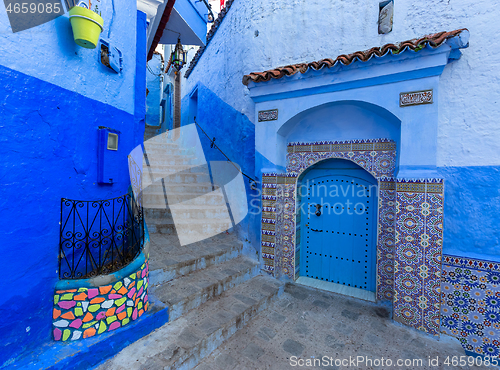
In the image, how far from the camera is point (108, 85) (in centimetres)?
278

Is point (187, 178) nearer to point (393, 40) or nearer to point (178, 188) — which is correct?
point (178, 188)

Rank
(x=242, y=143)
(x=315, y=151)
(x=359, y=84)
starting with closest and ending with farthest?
(x=359, y=84) → (x=315, y=151) → (x=242, y=143)

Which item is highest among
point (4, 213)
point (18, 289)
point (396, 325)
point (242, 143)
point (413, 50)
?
point (413, 50)

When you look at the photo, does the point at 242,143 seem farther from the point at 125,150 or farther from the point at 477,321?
the point at 477,321

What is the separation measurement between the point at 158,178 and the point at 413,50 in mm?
5102

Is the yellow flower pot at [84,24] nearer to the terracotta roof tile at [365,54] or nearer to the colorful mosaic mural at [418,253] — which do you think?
the terracotta roof tile at [365,54]

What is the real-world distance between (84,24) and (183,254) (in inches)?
119

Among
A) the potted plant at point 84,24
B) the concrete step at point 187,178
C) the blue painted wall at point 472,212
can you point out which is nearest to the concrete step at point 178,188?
the concrete step at point 187,178

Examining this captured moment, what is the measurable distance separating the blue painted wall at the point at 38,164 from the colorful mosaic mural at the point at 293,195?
8.75 ft

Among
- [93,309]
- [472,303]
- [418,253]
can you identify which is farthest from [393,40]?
[93,309]

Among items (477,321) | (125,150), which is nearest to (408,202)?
(477,321)

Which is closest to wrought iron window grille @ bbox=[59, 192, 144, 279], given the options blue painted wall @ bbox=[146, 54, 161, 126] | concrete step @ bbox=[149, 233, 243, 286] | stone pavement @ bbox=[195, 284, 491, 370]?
concrete step @ bbox=[149, 233, 243, 286]

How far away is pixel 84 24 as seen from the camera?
218 centimetres

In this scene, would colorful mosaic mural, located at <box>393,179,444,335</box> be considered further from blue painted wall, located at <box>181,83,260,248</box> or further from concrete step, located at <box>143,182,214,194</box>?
concrete step, located at <box>143,182,214,194</box>
